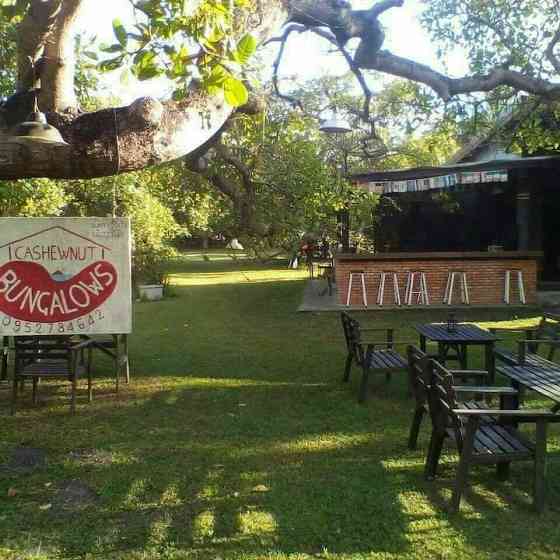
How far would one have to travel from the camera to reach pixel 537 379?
4.80 metres

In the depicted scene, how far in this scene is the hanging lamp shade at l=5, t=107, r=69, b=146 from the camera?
3.35 metres

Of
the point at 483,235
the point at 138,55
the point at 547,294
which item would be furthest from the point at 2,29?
the point at 483,235

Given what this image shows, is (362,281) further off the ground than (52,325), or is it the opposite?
(362,281)

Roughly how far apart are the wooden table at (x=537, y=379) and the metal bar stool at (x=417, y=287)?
8.24 meters

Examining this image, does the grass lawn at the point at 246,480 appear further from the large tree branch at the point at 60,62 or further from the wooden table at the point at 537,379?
the large tree branch at the point at 60,62

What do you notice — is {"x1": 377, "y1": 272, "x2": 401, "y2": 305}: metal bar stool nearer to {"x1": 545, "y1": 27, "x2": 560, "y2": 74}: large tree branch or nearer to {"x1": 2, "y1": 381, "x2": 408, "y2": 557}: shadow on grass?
{"x1": 545, "y1": 27, "x2": 560, "y2": 74}: large tree branch

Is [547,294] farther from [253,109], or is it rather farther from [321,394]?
[253,109]

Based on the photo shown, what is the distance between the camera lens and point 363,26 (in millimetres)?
8289

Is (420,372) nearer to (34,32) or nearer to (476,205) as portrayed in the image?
(34,32)

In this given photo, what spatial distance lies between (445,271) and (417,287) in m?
0.71

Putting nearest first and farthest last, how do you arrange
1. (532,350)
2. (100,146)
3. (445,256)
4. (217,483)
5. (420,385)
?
1. (100,146)
2. (217,483)
3. (420,385)
4. (532,350)
5. (445,256)

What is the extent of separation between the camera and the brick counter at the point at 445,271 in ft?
44.6

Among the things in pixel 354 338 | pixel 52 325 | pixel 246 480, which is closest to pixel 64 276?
pixel 52 325

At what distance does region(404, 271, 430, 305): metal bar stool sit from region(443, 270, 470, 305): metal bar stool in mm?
430
